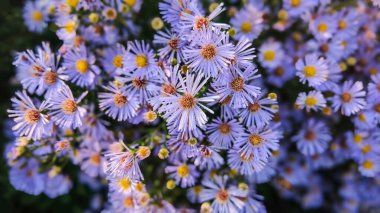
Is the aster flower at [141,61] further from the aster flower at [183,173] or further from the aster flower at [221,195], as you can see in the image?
the aster flower at [221,195]

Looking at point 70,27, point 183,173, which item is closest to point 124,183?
point 183,173

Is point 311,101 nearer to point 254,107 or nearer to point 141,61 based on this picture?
point 254,107

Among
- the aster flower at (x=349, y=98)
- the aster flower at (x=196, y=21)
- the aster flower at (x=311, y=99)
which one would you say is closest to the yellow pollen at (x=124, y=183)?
the aster flower at (x=196, y=21)

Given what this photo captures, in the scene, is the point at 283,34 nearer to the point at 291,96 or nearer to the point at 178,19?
the point at 291,96

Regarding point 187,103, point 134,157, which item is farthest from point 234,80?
point 134,157

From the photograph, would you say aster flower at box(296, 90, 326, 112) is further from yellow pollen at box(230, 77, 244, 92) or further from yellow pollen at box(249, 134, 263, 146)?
yellow pollen at box(230, 77, 244, 92)
